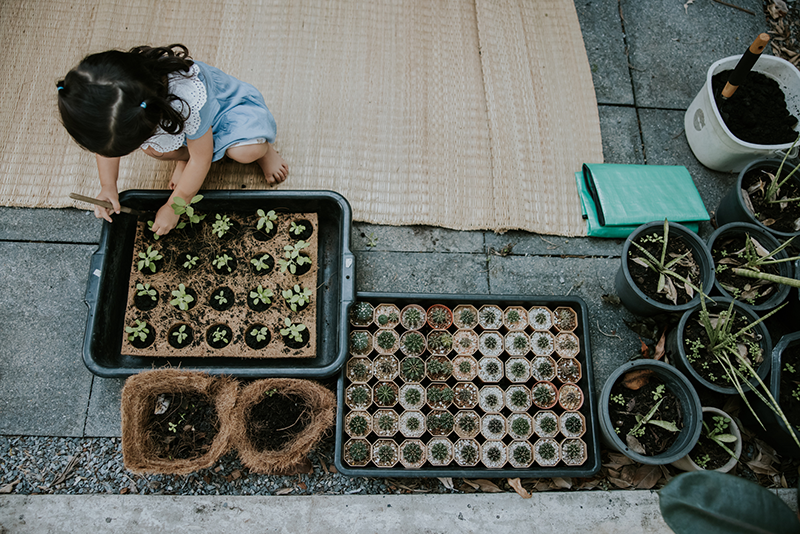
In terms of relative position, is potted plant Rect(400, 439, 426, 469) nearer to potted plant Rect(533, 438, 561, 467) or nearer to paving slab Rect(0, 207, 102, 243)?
potted plant Rect(533, 438, 561, 467)

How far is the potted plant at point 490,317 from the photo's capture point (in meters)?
2.02

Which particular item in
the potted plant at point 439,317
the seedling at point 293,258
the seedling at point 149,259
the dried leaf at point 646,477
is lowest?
the dried leaf at point 646,477

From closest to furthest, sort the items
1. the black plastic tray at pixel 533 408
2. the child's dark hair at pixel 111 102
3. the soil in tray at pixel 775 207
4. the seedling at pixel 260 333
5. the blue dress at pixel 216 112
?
the child's dark hair at pixel 111 102
the blue dress at pixel 216 112
the black plastic tray at pixel 533 408
the seedling at pixel 260 333
the soil in tray at pixel 775 207

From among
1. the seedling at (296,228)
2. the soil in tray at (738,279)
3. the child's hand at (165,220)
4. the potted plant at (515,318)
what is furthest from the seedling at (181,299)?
the soil in tray at (738,279)

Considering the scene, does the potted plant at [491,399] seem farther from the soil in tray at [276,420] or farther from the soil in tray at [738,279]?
the soil in tray at [738,279]

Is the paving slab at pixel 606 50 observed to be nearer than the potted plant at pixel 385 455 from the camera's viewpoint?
No

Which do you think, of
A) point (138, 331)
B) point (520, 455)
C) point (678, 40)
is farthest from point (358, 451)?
point (678, 40)

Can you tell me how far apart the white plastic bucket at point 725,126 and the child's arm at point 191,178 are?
2.21 m

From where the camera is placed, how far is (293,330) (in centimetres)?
195

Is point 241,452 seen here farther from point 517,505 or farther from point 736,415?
point 736,415

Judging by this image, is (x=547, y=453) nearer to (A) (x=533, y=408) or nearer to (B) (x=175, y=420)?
(A) (x=533, y=408)

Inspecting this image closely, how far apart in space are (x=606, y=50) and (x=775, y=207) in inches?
46.4

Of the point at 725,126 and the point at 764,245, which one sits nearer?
the point at 764,245

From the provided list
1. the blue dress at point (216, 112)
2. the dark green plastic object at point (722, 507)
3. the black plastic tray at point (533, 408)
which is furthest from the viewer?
the black plastic tray at point (533, 408)
